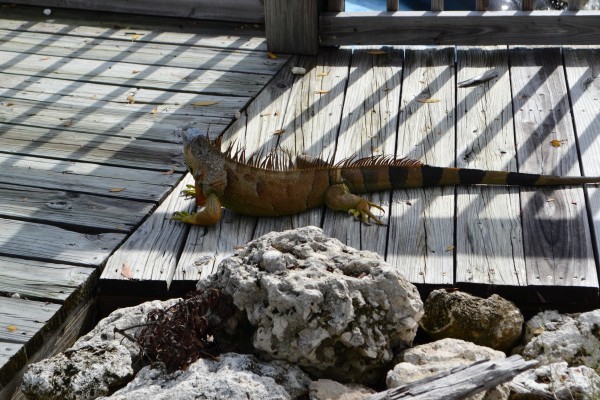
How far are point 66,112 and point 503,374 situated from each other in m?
3.62

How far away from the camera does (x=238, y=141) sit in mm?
5434

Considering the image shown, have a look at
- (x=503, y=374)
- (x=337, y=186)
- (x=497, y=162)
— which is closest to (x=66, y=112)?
(x=337, y=186)

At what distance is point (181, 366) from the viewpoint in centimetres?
351

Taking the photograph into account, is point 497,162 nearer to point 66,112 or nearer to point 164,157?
point 164,157

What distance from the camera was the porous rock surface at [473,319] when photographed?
155 inches

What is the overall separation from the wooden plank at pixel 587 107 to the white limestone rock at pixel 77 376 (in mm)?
2247

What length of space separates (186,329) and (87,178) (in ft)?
5.70

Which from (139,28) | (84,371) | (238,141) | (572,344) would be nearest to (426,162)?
(238,141)

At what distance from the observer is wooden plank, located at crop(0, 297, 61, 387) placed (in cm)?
368

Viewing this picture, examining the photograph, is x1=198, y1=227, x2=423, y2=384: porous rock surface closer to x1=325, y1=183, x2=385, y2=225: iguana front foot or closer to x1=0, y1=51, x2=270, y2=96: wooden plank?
x1=325, y1=183, x2=385, y2=225: iguana front foot

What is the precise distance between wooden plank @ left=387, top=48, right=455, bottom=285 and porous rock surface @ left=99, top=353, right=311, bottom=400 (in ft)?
2.88

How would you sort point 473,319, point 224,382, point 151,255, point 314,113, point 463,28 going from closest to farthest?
1. point 224,382
2. point 473,319
3. point 151,255
4. point 314,113
5. point 463,28

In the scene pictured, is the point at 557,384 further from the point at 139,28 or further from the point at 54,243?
the point at 139,28

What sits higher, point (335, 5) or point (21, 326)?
point (335, 5)
